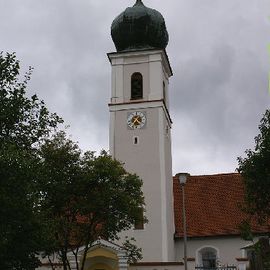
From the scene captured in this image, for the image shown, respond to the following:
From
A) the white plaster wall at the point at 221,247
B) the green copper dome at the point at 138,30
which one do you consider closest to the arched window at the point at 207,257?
the white plaster wall at the point at 221,247

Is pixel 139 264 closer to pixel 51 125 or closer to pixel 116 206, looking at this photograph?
pixel 116 206

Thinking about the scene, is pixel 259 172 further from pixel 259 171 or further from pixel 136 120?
pixel 136 120

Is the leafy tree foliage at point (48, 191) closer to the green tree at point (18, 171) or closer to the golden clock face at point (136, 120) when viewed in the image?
the green tree at point (18, 171)

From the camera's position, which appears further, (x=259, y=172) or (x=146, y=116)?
(x=146, y=116)

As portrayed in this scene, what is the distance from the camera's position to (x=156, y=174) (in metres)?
35.6

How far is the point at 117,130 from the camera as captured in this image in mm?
37250

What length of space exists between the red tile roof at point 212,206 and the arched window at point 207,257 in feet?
4.00

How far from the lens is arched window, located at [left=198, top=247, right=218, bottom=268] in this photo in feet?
121

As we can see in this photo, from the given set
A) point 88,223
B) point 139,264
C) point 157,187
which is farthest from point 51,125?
point 157,187

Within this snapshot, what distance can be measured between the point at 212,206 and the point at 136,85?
9.75 meters

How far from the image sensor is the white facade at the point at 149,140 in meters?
34.4

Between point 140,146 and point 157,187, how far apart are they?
3003 mm

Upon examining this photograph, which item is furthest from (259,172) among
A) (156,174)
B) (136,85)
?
(136,85)

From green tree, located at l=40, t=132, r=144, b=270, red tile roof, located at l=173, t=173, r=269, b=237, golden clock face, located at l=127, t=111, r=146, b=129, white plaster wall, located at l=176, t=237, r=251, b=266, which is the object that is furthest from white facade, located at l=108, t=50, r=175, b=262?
green tree, located at l=40, t=132, r=144, b=270
